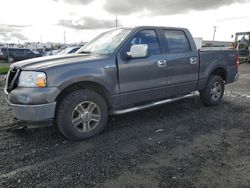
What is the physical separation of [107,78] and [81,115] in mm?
755

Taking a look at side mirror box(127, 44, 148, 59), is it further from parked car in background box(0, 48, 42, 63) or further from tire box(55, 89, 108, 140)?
parked car in background box(0, 48, 42, 63)

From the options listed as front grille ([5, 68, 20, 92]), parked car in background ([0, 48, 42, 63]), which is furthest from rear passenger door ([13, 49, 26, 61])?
front grille ([5, 68, 20, 92])

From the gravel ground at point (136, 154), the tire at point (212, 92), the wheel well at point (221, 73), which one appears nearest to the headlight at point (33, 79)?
the gravel ground at point (136, 154)

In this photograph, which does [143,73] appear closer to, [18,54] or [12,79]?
[12,79]

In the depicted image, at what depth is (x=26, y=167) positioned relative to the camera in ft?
10.0

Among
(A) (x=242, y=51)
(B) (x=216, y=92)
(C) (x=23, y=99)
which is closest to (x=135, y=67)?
(C) (x=23, y=99)

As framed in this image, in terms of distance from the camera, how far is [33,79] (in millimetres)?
3479

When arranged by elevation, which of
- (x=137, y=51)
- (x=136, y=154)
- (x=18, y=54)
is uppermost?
(x=18, y=54)

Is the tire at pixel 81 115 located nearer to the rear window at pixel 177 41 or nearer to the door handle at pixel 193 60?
the rear window at pixel 177 41

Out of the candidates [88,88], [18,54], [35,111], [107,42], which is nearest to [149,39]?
[107,42]

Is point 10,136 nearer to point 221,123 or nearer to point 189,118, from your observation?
point 189,118

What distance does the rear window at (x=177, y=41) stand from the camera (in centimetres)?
497

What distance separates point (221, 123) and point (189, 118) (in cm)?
65

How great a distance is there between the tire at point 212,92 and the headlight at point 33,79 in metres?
3.98
